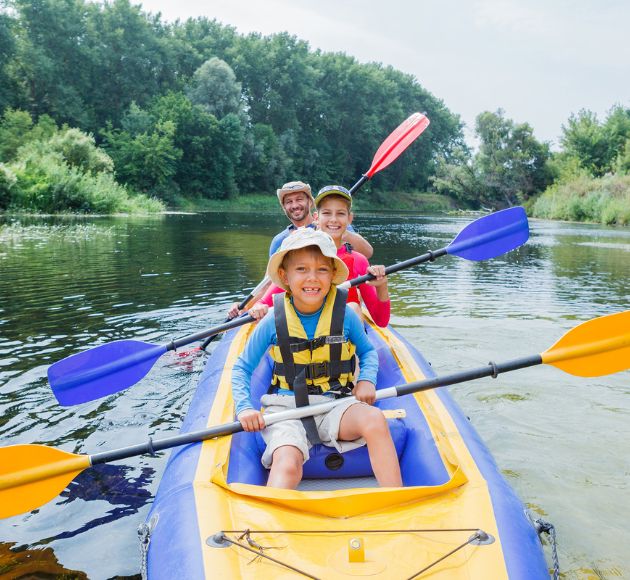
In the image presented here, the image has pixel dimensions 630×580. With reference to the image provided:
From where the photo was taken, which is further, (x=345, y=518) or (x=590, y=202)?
(x=590, y=202)

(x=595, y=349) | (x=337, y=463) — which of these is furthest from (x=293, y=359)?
(x=595, y=349)

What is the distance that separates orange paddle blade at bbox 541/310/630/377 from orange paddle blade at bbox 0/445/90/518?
6.05 feet

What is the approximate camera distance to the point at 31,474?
2.11 m

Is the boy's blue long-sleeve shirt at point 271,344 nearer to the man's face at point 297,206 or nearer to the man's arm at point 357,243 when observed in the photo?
the man's arm at point 357,243

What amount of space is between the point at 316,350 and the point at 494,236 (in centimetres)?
182

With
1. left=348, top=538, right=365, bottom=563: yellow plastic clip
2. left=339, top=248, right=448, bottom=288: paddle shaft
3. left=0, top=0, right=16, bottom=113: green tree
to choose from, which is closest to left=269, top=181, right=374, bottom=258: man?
left=339, top=248, right=448, bottom=288: paddle shaft

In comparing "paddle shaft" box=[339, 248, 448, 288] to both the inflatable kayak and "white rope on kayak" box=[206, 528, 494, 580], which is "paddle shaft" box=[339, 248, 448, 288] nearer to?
the inflatable kayak

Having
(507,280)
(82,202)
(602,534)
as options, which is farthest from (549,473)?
(82,202)

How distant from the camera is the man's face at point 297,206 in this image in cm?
397

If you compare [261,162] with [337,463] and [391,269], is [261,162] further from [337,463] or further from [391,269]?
[337,463]

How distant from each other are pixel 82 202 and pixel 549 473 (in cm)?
1715

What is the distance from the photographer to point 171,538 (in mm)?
1636

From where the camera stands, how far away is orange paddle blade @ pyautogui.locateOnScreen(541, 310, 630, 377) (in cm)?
239

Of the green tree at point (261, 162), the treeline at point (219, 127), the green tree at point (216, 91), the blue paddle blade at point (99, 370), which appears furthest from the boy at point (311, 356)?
the green tree at point (261, 162)
